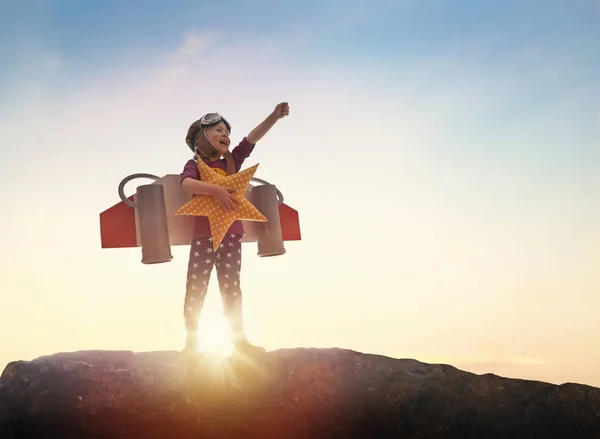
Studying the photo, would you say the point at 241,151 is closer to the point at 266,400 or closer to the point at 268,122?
the point at 268,122

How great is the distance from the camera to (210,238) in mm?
4543

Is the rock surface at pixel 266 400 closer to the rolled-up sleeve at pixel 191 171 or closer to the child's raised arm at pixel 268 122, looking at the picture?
the rolled-up sleeve at pixel 191 171

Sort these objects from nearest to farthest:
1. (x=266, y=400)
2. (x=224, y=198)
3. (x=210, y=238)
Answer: (x=224, y=198) → (x=210, y=238) → (x=266, y=400)

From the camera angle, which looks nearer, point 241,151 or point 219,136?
point 219,136

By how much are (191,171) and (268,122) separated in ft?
2.01

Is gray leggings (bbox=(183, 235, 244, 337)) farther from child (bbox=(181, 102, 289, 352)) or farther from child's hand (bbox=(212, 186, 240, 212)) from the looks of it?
child's hand (bbox=(212, 186, 240, 212))

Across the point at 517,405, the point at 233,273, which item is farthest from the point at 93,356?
the point at 517,405

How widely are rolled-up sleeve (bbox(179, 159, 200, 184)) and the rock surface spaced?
121 cm

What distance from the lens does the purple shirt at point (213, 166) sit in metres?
4.53

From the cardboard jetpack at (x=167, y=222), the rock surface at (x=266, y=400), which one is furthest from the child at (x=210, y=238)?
the rock surface at (x=266, y=400)

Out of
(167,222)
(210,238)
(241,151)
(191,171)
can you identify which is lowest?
(210,238)

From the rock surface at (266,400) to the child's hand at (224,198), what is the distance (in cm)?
104

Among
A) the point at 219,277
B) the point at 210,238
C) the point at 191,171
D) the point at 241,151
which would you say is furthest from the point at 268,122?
the point at 219,277

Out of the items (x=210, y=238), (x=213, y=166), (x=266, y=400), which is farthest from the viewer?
(x=266, y=400)
